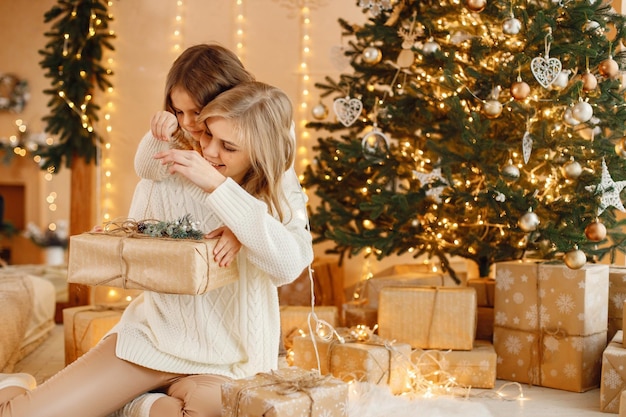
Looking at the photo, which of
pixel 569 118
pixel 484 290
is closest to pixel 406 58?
pixel 569 118

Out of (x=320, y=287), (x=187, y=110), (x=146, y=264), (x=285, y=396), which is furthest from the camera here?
(x=320, y=287)

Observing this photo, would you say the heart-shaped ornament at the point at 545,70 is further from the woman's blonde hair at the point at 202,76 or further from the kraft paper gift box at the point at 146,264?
the kraft paper gift box at the point at 146,264

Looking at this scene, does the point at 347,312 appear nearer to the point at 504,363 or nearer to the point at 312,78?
the point at 504,363

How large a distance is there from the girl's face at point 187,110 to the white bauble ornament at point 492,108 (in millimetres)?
1446

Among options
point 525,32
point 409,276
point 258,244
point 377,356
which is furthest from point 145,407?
point 525,32

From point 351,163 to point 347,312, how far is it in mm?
679

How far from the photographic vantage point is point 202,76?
6.69 feet

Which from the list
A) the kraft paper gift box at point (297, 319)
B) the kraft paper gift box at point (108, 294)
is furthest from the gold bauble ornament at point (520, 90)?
the kraft paper gift box at point (108, 294)

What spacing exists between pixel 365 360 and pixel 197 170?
1.24m

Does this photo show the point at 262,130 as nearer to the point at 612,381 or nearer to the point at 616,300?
the point at 612,381

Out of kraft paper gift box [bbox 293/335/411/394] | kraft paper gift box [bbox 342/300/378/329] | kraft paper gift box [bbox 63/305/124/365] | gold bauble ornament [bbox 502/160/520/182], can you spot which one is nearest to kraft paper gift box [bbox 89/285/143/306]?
kraft paper gift box [bbox 63/305/124/365]

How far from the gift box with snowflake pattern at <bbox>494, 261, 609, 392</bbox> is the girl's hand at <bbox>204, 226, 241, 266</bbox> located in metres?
1.62

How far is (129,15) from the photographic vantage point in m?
4.52

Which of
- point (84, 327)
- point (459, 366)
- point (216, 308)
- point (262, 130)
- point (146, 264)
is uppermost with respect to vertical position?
point (262, 130)
